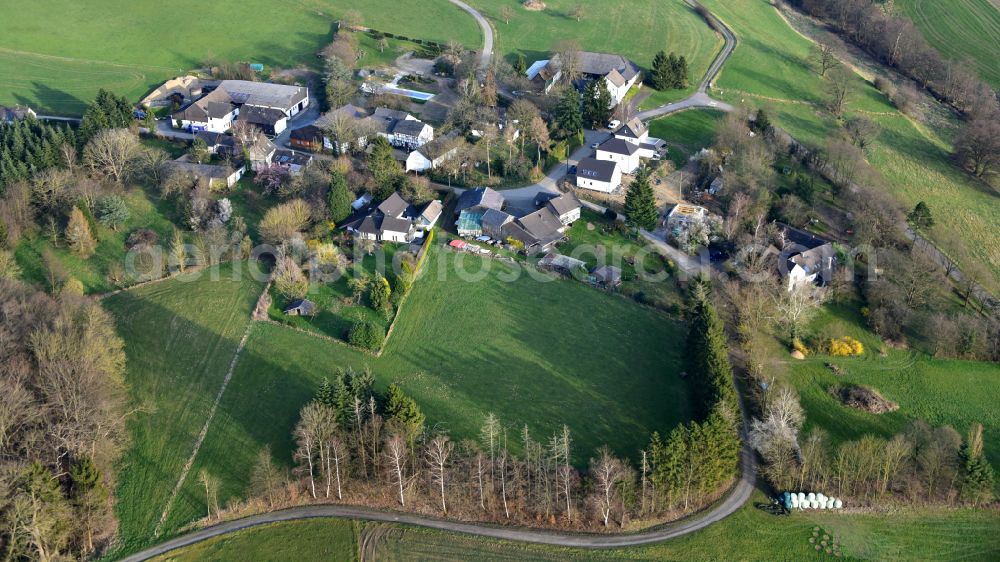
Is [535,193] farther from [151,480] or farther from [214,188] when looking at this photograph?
[151,480]

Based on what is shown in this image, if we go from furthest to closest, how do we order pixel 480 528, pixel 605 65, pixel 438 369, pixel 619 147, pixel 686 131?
1. pixel 605 65
2. pixel 686 131
3. pixel 619 147
4. pixel 438 369
5. pixel 480 528

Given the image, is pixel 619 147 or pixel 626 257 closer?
pixel 626 257

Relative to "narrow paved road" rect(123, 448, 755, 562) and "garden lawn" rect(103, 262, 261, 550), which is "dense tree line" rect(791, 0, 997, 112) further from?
"garden lawn" rect(103, 262, 261, 550)

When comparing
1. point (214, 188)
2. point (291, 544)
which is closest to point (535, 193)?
point (214, 188)

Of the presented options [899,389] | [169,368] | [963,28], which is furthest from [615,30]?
[169,368]

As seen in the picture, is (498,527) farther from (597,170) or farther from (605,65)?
(605,65)

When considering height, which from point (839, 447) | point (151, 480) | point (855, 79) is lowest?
point (151, 480)

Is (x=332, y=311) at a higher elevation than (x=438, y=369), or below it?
below
